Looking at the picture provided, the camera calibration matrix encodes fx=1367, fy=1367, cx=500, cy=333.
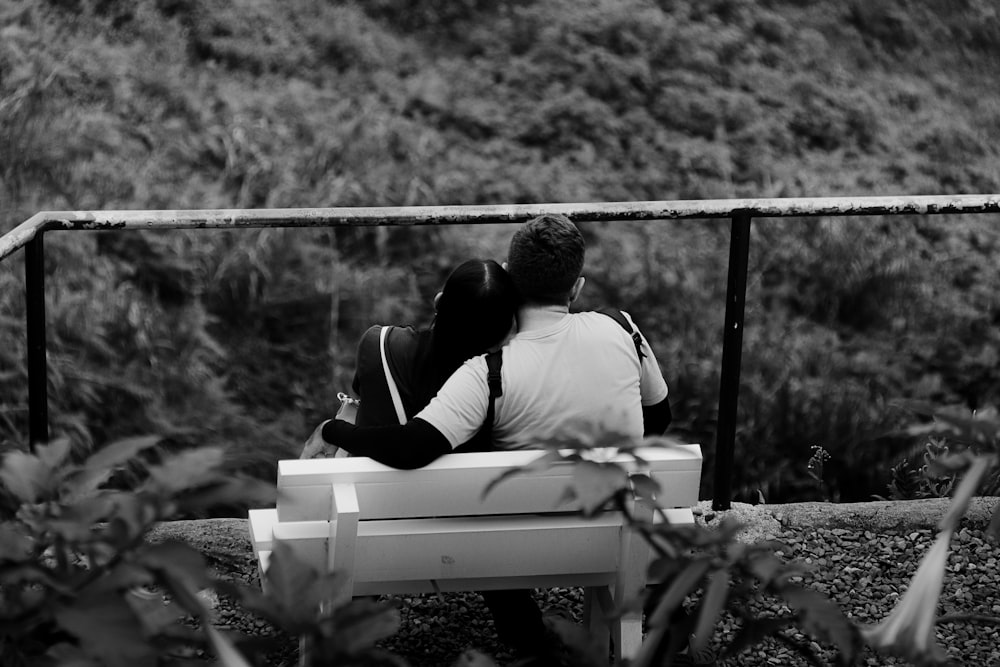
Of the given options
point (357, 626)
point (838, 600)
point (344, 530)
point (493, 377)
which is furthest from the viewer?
point (838, 600)

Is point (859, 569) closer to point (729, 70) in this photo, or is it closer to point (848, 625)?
point (848, 625)

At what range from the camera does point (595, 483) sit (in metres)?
1.46

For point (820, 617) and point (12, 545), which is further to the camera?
point (820, 617)

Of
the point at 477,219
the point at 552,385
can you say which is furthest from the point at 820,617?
the point at 477,219

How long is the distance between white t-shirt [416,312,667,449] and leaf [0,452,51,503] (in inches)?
41.8

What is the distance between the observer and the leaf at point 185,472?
1304mm

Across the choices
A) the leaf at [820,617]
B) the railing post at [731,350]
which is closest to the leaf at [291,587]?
the leaf at [820,617]

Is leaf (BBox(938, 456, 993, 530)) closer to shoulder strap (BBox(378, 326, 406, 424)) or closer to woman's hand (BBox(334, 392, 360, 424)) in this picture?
shoulder strap (BBox(378, 326, 406, 424))

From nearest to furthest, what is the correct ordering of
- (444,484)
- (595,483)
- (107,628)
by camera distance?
(107,628) < (595,483) < (444,484)

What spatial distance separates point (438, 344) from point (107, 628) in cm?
132

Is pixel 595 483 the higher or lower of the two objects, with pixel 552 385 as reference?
higher

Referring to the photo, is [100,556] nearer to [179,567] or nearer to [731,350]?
[179,567]

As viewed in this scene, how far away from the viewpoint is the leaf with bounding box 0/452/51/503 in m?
1.34

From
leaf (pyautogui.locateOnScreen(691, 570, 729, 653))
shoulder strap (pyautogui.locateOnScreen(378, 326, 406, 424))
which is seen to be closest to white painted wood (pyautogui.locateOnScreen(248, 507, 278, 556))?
shoulder strap (pyautogui.locateOnScreen(378, 326, 406, 424))
